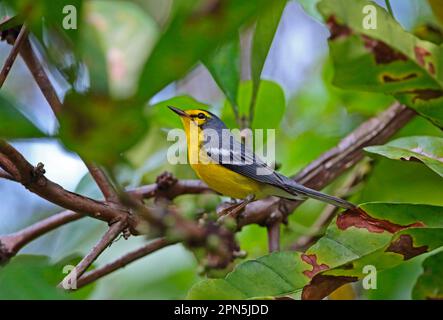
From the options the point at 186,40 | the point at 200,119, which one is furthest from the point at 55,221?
the point at 186,40

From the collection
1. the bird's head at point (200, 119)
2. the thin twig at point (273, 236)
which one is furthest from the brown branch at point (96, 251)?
the bird's head at point (200, 119)

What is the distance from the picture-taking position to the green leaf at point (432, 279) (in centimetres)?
111

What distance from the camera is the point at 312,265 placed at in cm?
105

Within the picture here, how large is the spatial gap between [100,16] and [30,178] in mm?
222

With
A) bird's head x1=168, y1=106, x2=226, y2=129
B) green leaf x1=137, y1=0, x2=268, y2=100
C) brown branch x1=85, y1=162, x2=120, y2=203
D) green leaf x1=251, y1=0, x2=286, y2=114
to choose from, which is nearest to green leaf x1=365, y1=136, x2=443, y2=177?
green leaf x1=251, y1=0, x2=286, y2=114

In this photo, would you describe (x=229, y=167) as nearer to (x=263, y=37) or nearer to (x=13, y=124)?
(x=263, y=37)

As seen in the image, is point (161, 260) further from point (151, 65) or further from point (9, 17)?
point (151, 65)

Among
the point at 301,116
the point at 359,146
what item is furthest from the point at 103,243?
the point at 301,116

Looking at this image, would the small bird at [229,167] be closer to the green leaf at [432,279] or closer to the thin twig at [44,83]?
the green leaf at [432,279]

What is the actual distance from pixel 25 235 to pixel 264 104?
0.84 metres

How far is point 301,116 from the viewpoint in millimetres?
2268

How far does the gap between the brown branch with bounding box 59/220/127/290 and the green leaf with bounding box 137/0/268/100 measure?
49 centimetres

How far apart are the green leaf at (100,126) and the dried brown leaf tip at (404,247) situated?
2.12 ft

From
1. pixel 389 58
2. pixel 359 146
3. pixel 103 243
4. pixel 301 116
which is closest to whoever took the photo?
pixel 103 243
